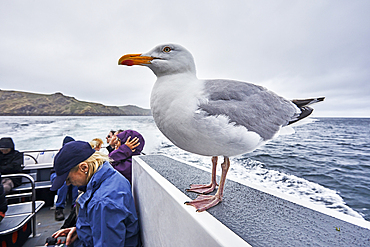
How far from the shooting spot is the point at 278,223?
Result: 27.4 inches

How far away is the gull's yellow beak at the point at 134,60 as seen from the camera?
74cm

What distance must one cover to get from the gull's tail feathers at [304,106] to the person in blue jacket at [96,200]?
44.3 inches

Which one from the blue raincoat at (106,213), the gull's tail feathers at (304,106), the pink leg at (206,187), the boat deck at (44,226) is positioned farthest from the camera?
the boat deck at (44,226)

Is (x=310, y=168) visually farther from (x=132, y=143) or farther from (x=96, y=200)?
(x=96, y=200)

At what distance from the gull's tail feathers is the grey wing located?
38mm

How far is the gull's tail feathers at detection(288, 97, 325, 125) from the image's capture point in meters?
0.85

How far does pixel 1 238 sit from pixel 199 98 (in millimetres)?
2434

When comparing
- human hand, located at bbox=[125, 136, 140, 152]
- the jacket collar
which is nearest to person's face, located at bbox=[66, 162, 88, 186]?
the jacket collar

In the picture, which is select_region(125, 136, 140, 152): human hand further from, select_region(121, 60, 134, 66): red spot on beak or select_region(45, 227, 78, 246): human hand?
select_region(121, 60, 134, 66): red spot on beak

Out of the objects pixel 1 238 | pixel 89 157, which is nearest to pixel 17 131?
pixel 1 238

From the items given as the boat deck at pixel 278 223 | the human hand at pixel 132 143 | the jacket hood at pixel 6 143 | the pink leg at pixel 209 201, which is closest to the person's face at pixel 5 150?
the jacket hood at pixel 6 143

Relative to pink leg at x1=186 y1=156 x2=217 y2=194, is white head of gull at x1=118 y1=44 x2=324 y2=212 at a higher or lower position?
higher

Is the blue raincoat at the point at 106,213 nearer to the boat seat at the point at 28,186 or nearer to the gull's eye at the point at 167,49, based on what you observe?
the gull's eye at the point at 167,49

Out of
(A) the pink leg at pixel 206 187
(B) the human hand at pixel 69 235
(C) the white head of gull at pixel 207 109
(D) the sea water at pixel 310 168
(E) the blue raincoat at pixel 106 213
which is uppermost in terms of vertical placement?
(C) the white head of gull at pixel 207 109
